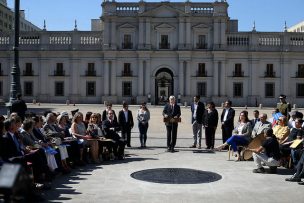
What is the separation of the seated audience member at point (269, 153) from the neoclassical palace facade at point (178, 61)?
137 ft

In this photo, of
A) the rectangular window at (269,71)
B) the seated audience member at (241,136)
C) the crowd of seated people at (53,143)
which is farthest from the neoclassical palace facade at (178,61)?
the crowd of seated people at (53,143)

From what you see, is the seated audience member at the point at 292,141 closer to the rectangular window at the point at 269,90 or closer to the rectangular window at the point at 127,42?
the rectangular window at the point at 269,90

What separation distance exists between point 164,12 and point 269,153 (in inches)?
1764

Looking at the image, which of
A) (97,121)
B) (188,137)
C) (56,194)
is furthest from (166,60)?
(56,194)

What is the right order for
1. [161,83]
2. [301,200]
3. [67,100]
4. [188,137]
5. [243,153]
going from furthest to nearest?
1. [161,83]
2. [67,100]
3. [188,137]
4. [243,153]
5. [301,200]

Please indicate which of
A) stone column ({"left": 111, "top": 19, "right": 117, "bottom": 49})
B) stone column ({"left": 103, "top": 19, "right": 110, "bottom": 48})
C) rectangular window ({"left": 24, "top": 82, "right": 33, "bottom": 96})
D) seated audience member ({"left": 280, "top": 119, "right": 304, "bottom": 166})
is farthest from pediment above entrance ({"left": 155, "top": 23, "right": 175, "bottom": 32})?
seated audience member ({"left": 280, "top": 119, "right": 304, "bottom": 166})

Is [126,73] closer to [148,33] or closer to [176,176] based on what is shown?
[148,33]

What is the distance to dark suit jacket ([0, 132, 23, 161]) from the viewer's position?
7.73m

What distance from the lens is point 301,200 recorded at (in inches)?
301

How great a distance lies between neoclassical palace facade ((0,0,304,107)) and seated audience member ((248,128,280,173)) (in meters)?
41.6

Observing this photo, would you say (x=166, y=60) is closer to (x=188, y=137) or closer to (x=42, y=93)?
(x=42, y=93)

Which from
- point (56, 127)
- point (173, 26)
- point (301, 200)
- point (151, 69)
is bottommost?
point (301, 200)

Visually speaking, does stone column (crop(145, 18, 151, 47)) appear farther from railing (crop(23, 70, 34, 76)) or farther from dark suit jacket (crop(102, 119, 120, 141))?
dark suit jacket (crop(102, 119, 120, 141))

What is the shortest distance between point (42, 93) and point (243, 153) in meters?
45.3
